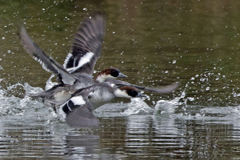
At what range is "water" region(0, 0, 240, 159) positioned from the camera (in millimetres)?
6535

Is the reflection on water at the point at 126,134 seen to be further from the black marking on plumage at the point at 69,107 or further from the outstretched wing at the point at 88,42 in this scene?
the outstretched wing at the point at 88,42

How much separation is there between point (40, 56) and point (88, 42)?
2.11m

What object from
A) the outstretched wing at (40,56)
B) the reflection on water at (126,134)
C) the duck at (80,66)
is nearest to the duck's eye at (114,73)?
the duck at (80,66)

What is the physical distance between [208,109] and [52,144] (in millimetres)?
3867

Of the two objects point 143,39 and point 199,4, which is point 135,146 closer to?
point 143,39

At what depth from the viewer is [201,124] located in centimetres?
823

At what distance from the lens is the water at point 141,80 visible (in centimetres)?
654

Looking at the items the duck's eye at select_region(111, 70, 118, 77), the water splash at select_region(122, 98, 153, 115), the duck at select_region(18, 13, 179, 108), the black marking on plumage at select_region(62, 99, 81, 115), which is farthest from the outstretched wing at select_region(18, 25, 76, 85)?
the water splash at select_region(122, 98, 153, 115)

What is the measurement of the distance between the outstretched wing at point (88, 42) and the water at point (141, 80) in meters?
0.96

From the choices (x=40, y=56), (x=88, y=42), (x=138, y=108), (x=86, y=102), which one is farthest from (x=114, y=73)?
(x=86, y=102)

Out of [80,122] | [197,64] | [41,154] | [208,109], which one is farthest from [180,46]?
[41,154]

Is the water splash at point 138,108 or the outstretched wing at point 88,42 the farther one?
the outstretched wing at point 88,42

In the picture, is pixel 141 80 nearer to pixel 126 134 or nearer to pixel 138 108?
pixel 138 108

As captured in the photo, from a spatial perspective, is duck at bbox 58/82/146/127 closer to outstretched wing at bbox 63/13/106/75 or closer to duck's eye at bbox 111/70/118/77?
duck's eye at bbox 111/70/118/77
